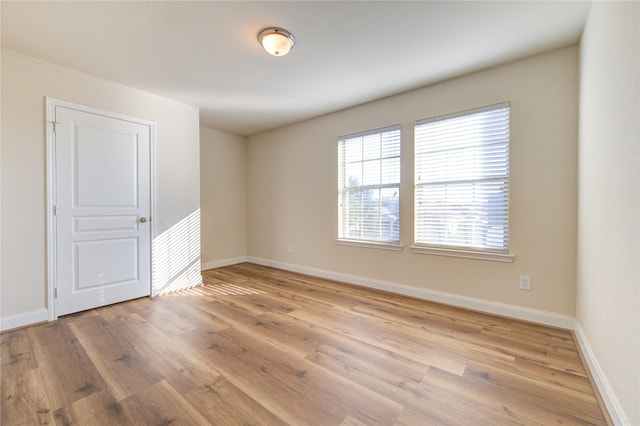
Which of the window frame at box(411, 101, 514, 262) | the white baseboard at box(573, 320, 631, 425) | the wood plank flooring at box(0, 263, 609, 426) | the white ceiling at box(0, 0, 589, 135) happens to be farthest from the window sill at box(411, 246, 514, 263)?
the white ceiling at box(0, 0, 589, 135)

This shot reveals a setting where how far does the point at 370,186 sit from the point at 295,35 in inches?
80.1

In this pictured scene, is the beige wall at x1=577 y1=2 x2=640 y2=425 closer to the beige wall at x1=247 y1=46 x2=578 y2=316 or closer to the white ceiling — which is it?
the beige wall at x1=247 y1=46 x2=578 y2=316

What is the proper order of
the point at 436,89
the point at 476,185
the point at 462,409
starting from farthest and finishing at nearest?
the point at 436,89, the point at 476,185, the point at 462,409

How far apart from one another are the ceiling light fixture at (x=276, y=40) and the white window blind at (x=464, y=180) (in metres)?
1.76

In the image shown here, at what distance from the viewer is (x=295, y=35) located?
86.4 inches

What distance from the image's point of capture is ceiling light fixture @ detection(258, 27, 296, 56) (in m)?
2.13

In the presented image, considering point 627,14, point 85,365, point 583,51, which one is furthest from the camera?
point 583,51

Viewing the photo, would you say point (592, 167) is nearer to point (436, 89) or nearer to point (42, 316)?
point (436, 89)

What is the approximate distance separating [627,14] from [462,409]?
83.4 inches

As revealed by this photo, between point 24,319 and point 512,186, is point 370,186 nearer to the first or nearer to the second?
point 512,186

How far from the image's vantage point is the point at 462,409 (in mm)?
1441

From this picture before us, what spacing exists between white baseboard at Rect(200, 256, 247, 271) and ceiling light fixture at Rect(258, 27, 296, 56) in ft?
12.1

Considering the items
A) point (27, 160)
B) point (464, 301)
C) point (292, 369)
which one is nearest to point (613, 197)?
point (464, 301)

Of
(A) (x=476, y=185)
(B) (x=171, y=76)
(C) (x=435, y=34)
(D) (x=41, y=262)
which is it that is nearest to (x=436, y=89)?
(C) (x=435, y=34)
